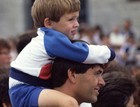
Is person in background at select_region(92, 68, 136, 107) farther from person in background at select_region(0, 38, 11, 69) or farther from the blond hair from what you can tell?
person in background at select_region(0, 38, 11, 69)

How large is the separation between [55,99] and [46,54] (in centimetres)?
29

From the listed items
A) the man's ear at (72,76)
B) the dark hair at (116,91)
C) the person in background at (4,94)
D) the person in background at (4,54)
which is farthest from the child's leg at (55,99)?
the person in background at (4,54)

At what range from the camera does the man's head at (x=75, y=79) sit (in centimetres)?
327

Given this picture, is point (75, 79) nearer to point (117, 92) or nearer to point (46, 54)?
point (46, 54)

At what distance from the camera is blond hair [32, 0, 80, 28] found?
3.39 meters

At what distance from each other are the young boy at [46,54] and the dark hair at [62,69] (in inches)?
1.0

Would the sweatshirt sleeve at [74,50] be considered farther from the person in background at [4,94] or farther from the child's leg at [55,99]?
the person in background at [4,94]

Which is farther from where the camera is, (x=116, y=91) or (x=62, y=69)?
(x=116, y=91)

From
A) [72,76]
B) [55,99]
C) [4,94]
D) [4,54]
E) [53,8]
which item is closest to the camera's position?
[55,99]

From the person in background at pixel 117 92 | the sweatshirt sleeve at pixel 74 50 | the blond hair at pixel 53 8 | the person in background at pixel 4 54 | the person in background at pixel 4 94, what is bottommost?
the person in background at pixel 4 54

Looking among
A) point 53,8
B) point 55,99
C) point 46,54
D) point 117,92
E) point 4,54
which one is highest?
point 53,8

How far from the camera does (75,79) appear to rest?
3.27m

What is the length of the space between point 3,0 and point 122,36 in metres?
6.36

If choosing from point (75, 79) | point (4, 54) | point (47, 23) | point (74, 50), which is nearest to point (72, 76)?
point (75, 79)
